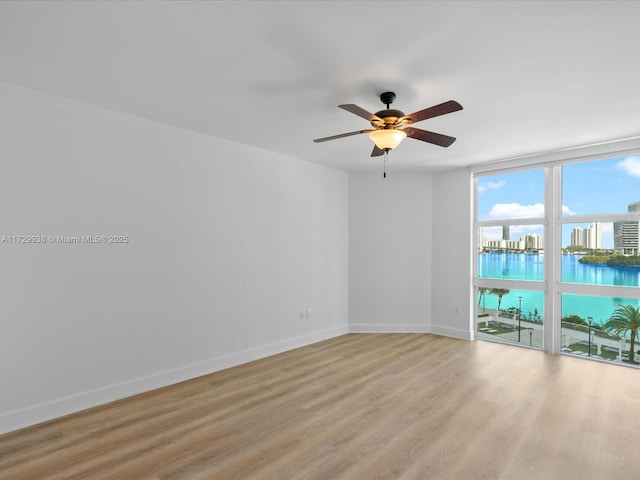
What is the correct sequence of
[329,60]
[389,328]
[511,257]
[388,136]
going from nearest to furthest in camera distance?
[329,60]
[388,136]
[511,257]
[389,328]

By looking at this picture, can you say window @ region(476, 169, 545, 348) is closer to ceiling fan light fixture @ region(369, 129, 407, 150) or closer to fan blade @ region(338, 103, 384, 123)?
ceiling fan light fixture @ region(369, 129, 407, 150)

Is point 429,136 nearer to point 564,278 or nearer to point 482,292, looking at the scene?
point 564,278

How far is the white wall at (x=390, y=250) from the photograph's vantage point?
583cm

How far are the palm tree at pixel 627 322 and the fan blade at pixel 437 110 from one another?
3.70 m

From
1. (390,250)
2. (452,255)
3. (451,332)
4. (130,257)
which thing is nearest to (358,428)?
(130,257)

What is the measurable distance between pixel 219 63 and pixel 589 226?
15.4 feet

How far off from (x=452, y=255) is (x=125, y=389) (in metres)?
4.67

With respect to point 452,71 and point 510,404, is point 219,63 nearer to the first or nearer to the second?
point 452,71

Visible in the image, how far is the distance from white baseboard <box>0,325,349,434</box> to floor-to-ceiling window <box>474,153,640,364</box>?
317cm

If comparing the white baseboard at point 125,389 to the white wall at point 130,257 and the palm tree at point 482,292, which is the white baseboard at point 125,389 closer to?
the white wall at point 130,257

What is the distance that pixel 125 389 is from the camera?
3.29 m

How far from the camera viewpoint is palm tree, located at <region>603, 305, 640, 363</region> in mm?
4152

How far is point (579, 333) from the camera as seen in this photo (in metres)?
4.54

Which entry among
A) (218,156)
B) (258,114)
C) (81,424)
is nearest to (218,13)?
(258,114)
